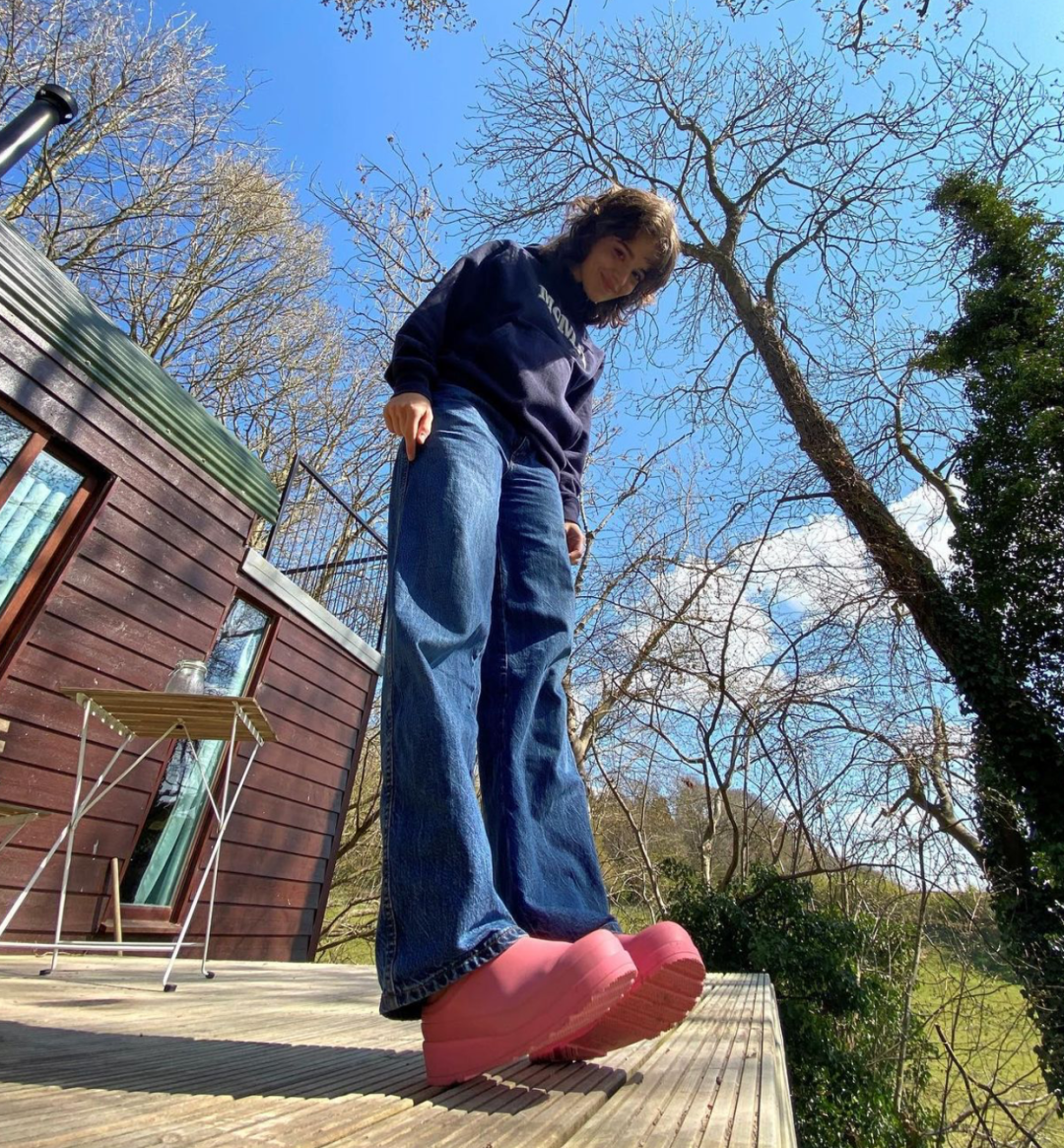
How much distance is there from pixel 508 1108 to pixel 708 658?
7481 mm

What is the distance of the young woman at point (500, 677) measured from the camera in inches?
28.9

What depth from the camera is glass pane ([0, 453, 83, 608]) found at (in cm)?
331

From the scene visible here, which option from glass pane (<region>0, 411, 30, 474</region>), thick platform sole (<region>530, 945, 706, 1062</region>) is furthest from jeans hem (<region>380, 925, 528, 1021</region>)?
glass pane (<region>0, 411, 30, 474</region>)

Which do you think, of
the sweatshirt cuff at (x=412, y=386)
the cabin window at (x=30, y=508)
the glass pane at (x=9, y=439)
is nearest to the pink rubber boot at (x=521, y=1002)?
the sweatshirt cuff at (x=412, y=386)

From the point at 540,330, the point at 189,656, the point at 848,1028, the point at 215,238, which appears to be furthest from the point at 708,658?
the point at 215,238

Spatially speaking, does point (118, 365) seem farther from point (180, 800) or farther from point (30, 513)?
point (180, 800)

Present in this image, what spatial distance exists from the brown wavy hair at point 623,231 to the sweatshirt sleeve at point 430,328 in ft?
0.69

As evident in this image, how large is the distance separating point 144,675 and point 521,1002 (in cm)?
386

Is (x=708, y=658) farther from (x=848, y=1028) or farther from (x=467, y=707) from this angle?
(x=467, y=707)

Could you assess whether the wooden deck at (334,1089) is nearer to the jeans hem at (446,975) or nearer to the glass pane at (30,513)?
the jeans hem at (446,975)

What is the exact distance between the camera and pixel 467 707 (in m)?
0.95

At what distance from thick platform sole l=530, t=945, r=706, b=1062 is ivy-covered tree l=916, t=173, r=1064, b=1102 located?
579cm

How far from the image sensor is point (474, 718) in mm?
955

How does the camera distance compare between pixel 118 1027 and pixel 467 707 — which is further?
pixel 118 1027
